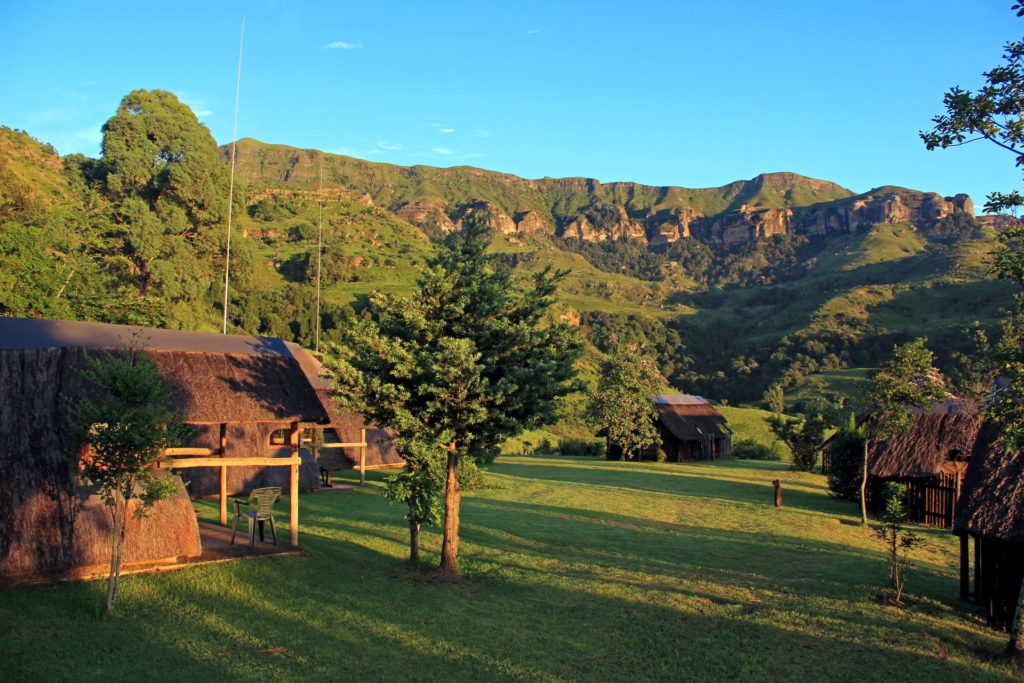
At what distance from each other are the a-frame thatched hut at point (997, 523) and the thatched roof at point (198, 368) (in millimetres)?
12025

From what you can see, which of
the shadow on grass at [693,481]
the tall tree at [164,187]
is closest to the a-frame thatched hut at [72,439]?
the shadow on grass at [693,481]

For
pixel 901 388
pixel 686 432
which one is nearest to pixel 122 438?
pixel 901 388

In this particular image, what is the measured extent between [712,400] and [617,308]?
44.0 meters

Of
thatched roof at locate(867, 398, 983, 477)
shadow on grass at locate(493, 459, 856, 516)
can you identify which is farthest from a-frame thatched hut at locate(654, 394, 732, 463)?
thatched roof at locate(867, 398, 983, 477)

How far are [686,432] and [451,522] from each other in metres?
39.8

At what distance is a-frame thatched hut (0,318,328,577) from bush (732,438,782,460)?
52.3 meters

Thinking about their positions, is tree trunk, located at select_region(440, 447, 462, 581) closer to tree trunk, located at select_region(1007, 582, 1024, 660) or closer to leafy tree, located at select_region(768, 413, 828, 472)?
tree trunk, located at select_region(1007, 582, 1024, 660)

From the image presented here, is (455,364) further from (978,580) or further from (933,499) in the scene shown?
(933,499)

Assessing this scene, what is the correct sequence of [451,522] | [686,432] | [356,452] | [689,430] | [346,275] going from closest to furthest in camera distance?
[451,522], [356,452], [686,432], [689,430], [346,275]

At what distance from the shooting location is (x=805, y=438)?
41.6 metres

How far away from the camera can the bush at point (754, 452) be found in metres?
60.2

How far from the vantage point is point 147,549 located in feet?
37.4

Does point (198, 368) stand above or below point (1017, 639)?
above

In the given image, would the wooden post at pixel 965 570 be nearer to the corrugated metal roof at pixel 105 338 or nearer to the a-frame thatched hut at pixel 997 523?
the a-frame thatched hut at pixel 997 523
